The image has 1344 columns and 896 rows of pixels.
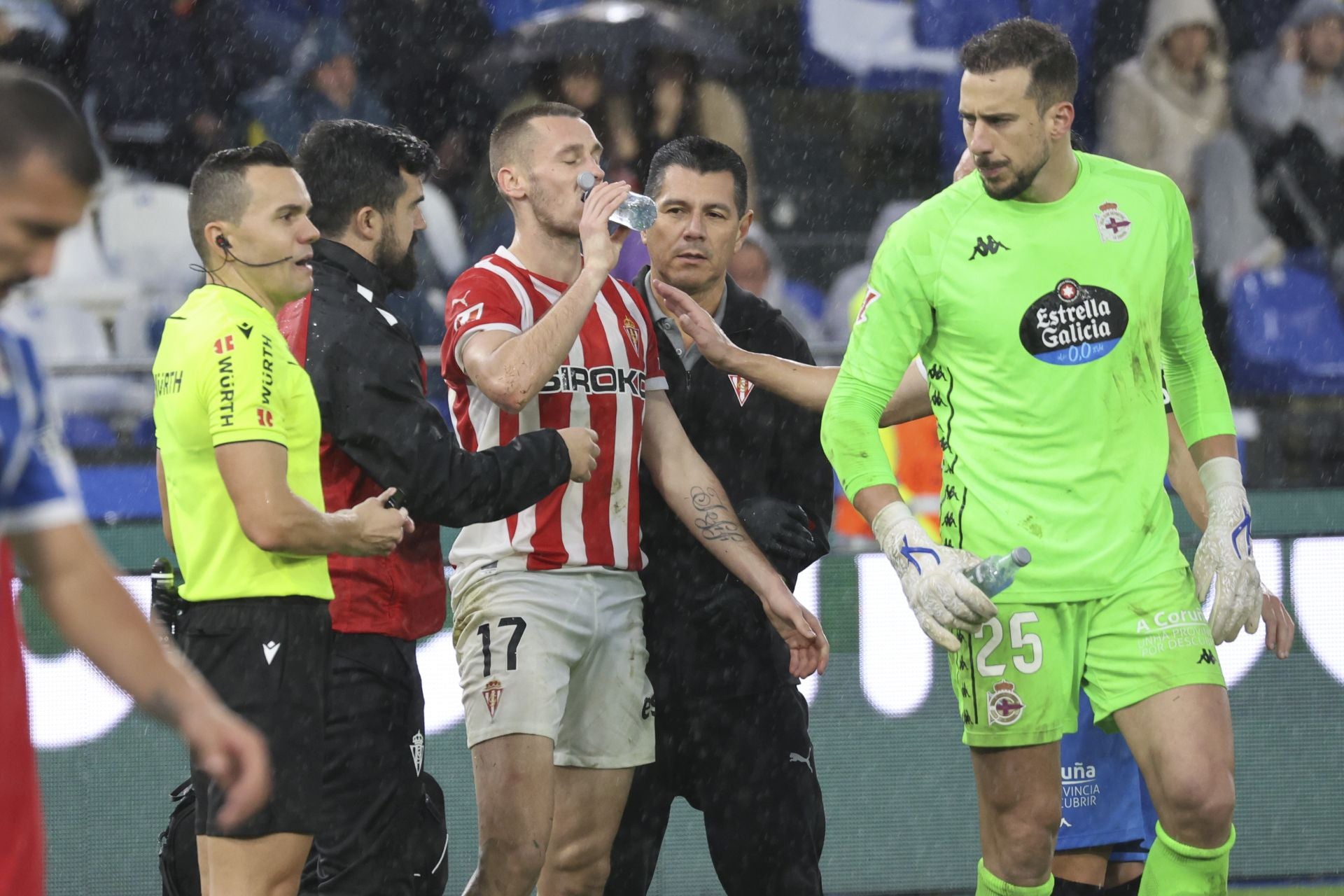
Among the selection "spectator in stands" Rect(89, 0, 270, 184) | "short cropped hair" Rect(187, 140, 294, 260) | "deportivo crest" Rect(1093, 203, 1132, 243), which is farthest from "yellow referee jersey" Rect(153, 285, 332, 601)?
"spectator in stands" Rect(89, 0, 270, 184)

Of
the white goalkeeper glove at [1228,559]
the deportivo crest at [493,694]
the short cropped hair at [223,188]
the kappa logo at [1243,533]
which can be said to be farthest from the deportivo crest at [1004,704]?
the short cropped hair at [223,188]

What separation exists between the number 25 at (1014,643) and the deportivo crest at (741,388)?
1.26 meters

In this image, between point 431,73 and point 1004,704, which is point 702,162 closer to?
point 1004,704

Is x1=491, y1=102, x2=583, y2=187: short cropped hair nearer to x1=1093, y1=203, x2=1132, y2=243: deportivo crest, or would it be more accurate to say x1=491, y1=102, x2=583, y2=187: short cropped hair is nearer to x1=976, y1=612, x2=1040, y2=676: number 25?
x1=1093, y1=203, x2=1132, y2=243: deportivo crest

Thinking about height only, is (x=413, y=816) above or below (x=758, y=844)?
above

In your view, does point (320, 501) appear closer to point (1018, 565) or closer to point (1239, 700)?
point (1018, 565)

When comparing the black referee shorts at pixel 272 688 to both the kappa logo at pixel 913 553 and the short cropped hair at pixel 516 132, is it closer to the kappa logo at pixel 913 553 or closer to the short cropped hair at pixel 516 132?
the kappa logo at pixel 913 553

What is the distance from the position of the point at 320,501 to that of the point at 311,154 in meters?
1.07

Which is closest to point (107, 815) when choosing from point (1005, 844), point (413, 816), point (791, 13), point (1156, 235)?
point (413, 816)

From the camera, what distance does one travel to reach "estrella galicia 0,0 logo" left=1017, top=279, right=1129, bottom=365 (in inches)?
165

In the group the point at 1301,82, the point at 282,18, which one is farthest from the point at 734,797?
the point at 1301,82

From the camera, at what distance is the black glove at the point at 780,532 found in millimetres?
4922

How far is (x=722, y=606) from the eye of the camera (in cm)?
496

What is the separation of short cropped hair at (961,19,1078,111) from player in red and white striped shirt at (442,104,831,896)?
104 cm
